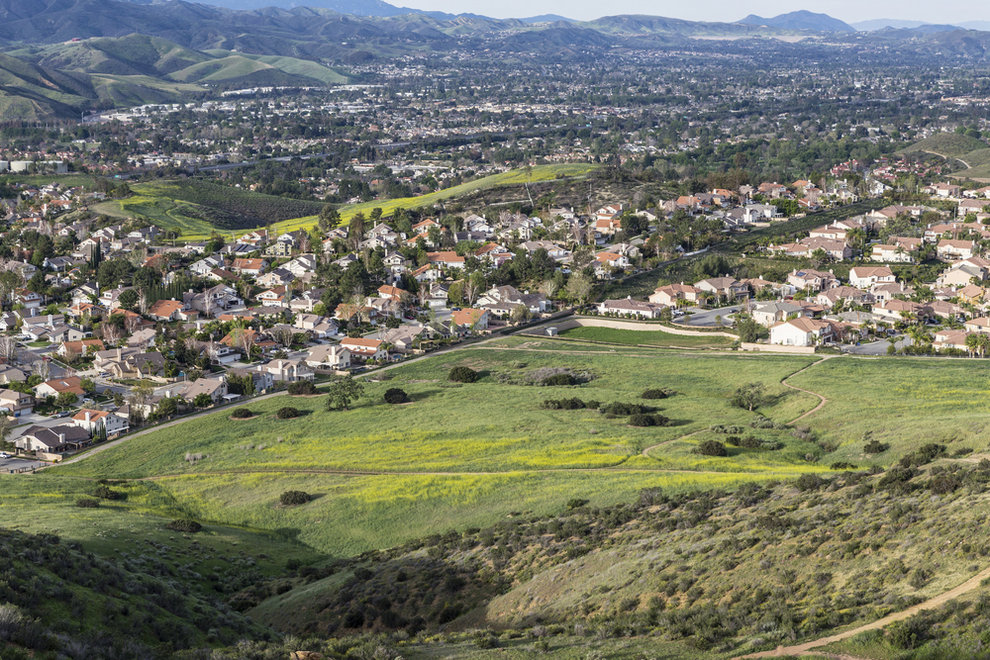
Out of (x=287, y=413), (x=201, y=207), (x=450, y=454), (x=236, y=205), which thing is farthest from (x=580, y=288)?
(x=236, y=205)

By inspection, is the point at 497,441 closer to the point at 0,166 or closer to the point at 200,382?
the point at 200,382

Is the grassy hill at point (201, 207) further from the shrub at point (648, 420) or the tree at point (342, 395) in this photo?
the shrub at point (648, 420)

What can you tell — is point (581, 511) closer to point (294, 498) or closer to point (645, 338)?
point (294, 498)

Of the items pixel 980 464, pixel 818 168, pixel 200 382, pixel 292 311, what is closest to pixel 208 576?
pixel 980 464

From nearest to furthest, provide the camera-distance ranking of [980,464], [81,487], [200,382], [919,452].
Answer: [980,464]
[919,452]
[81,487]
[200,382]

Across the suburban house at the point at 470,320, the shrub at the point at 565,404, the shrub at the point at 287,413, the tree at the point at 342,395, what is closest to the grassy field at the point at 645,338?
the suburban house at the point at 470,320

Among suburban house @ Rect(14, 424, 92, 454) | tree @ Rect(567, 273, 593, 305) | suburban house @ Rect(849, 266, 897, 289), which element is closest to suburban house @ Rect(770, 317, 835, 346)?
tree @ Rect(567, 273, 593, 305)
